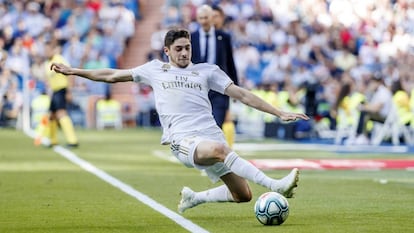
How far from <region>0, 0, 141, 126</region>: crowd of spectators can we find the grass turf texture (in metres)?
14.3

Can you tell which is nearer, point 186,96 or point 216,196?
point 186,96

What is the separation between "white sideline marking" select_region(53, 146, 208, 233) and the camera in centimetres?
1000

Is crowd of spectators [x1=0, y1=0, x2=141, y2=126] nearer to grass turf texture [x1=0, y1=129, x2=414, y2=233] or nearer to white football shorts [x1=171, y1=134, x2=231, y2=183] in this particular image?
grass turf texture [x1=0, y1=129, x2=414, y2=233]

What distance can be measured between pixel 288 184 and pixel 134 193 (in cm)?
409

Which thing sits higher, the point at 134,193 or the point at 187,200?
the point at 187,200

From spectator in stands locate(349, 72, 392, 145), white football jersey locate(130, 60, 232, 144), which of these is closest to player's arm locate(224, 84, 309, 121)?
white football jersey locate(130, 60, 232, 144)

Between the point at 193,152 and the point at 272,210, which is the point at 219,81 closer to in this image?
the point at 193,152

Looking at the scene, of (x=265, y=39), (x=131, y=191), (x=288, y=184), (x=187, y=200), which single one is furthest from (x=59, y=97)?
(x=265, y=39)

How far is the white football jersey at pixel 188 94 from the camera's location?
10398mm

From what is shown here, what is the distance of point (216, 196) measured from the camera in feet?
35.2

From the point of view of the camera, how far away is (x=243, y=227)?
9.77 meters

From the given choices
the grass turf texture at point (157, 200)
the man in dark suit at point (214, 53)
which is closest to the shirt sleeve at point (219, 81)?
the grass turf texture at point (157, 200)

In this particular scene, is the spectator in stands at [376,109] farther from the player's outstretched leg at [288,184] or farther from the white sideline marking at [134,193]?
the player's outstretched leg at [288,184]

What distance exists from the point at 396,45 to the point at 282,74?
3.69 m
